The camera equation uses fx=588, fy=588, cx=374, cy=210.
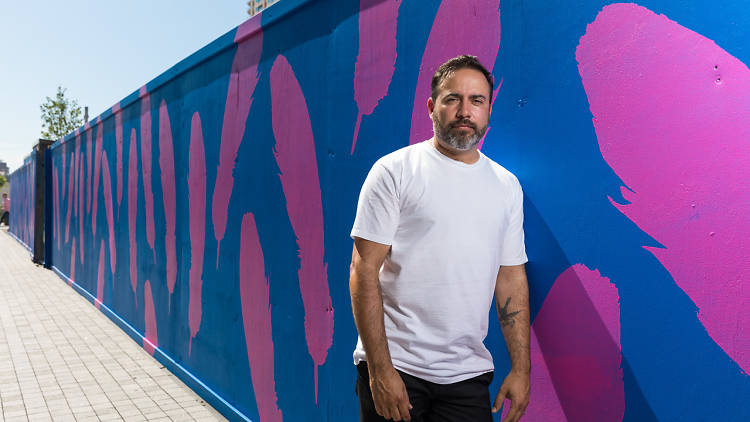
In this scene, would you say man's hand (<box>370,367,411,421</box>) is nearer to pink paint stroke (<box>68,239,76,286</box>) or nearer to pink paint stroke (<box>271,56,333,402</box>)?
pink paint stroke (<box>271,56,333,402</box>)

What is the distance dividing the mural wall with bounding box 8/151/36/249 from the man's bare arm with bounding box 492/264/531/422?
57.4ft

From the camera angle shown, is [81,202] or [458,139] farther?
[81,202]

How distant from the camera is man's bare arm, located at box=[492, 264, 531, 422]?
1.97 m

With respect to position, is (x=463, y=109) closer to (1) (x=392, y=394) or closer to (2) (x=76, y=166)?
(1) (x=392, y=394)

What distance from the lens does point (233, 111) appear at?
4.38 m

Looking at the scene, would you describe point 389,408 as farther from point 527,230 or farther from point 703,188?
point 703,188

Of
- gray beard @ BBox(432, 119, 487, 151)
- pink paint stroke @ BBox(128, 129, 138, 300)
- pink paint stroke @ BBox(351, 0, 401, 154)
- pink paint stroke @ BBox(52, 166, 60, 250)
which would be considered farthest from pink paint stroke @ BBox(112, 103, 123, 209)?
gray beard @ BBox(432, 119, 487, 151)

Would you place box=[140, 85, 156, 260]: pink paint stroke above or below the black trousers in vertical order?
above

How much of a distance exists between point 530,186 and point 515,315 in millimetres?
467

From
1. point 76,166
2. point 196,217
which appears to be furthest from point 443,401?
point 76,166

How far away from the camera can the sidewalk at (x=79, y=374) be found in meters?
4.46

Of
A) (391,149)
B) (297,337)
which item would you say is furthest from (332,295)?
(391,149)

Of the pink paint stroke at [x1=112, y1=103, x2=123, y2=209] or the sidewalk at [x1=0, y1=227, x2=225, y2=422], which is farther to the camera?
the pink paint stroke at [x1=112, y1=103, x2=123, y2=209]

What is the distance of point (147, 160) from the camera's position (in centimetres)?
654
